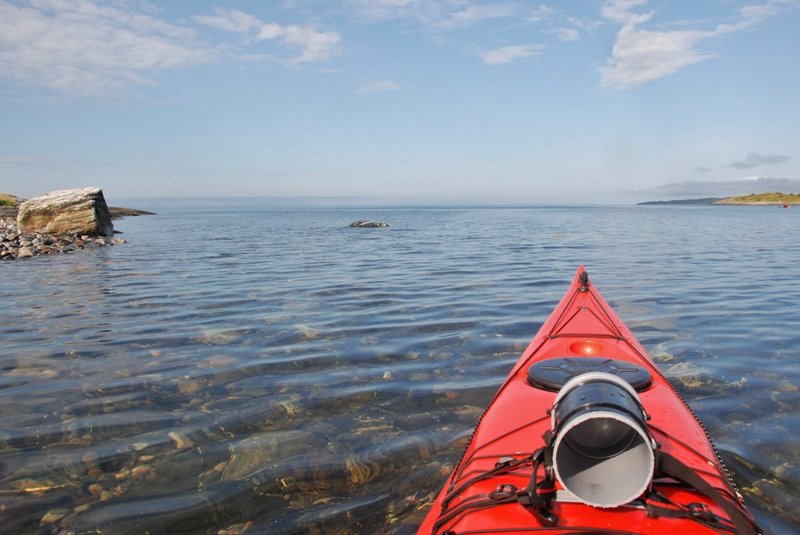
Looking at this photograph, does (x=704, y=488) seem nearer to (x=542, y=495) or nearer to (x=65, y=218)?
(x=542, y=495)

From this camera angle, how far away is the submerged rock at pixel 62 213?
84.1ft

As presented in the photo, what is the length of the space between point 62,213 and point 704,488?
97.8ft

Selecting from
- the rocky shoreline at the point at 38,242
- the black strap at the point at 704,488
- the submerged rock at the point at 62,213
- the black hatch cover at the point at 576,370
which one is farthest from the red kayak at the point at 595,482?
the submerged rock at the point at 62,213

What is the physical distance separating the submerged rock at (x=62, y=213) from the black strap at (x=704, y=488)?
96.0ft

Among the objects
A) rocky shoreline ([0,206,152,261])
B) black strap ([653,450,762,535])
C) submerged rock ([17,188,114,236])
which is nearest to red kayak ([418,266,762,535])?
black strap ([653,450,762,535])

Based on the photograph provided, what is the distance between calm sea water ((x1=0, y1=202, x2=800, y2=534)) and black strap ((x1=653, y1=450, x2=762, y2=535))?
1.84m

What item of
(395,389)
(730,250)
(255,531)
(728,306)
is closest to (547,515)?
(255,531)

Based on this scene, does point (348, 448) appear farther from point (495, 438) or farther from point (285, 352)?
point (285, 352)

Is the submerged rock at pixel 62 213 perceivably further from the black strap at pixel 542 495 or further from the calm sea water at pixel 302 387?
the black strap at pixel 542 495

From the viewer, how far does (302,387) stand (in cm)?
633

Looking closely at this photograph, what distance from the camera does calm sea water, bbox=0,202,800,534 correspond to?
411 cm

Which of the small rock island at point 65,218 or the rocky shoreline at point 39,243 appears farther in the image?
the small rock island at point 65,218

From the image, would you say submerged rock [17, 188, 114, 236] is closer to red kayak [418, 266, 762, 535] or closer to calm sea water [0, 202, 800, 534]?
calm sea water [0, 202, 800, 534]

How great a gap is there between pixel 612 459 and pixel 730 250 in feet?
76.0
